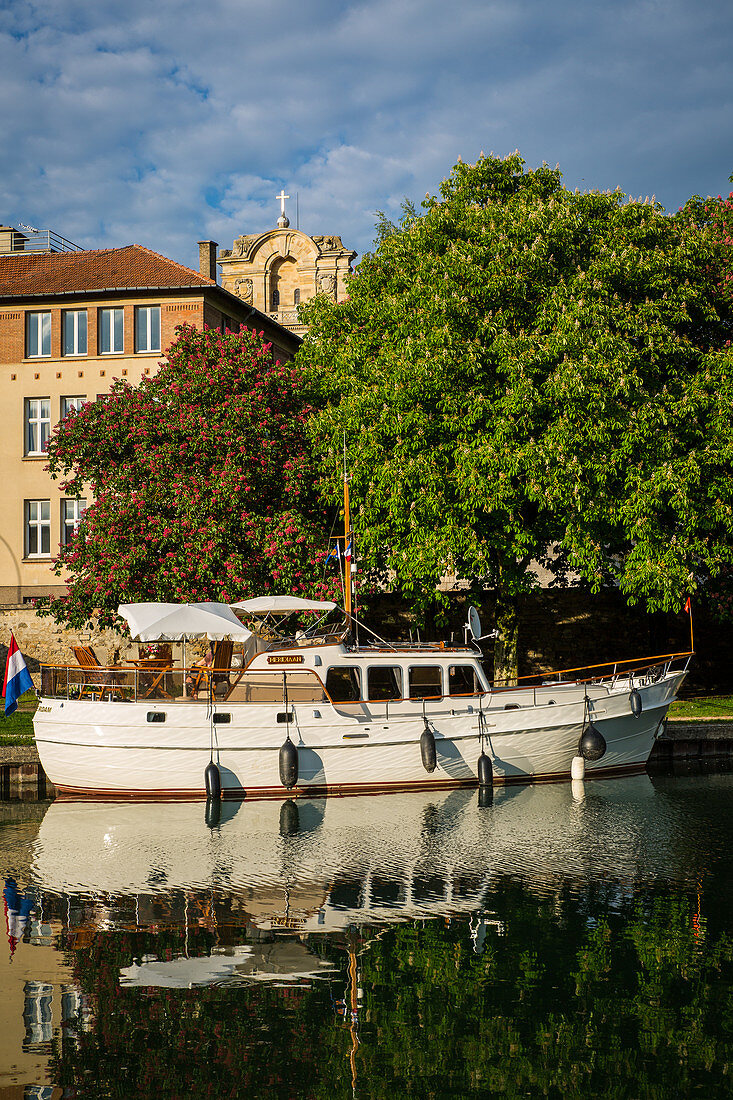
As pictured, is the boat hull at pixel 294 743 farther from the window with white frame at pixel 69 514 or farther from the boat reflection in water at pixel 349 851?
the window with white frame at pixel 69 514

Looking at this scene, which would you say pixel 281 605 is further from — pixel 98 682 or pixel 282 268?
pixel 282 268

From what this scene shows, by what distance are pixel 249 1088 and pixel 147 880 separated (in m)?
6.97

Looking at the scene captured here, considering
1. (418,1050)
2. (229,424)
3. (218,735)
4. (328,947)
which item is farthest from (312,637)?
(418,1050)

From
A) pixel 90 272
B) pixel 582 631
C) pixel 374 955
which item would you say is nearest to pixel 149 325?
pixel 90 272

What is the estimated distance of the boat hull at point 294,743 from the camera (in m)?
20.9

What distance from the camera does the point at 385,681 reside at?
21.5m

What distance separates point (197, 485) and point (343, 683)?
28.5 feet

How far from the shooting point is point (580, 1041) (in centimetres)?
938

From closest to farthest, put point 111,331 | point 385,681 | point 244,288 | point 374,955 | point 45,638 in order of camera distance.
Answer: point 374,955 → point 385,681 → point 45,638 → point 111,331 → point 244,288

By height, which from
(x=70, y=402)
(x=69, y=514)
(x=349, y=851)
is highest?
(x=70, y=402)

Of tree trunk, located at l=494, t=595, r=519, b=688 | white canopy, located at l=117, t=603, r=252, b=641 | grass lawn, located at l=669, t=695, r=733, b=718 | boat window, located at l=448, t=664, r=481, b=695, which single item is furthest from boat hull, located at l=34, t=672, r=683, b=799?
grass lawn, located at l=669, t=695, r=733, b=718

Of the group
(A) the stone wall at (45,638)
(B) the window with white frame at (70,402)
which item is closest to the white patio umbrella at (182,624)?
(A) the stone wall at (45,638)

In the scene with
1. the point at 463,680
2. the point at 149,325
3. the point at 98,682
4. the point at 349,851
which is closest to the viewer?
the point at 349,851

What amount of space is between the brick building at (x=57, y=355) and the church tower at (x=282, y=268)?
73.0 feet
